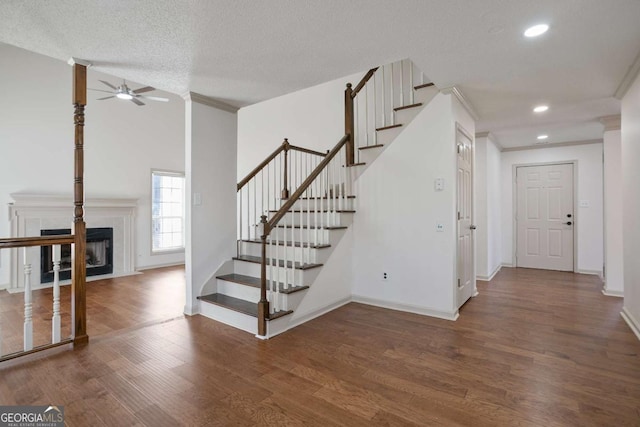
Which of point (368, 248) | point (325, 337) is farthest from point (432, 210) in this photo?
point (325, 337)

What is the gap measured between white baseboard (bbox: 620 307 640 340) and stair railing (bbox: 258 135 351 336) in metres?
3.12

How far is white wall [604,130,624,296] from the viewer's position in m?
4.37

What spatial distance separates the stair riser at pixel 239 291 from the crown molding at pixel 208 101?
208 cm

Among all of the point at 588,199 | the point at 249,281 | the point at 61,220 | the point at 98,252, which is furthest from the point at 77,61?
the point at 588,199

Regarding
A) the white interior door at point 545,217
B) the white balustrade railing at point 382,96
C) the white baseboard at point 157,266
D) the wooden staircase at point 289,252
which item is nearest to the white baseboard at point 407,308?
the wooden staircase at point 289,252

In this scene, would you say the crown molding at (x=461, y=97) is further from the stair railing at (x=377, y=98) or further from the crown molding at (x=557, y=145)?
the crown molding at (x=557, y=145)

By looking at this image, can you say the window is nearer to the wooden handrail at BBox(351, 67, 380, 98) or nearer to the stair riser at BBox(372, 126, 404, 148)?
the wooden handrail at BBox(351, 67, 380, 98)

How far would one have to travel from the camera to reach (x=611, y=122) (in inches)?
172

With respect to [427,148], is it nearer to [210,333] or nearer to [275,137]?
[210,333]

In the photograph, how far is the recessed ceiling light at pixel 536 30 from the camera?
222 cm

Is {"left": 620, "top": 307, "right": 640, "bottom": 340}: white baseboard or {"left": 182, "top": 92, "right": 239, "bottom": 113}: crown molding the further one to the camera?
{"left": 182, "top": 92, "right": 239, "bottom": 113}: crown molding

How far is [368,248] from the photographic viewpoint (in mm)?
4035

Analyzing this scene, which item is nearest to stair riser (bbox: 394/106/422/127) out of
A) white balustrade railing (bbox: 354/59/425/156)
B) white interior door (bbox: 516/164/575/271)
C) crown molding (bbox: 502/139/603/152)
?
white balustrade railing (bbox: 354/59/425/156)

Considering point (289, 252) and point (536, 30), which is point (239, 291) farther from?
point (536, 30)
